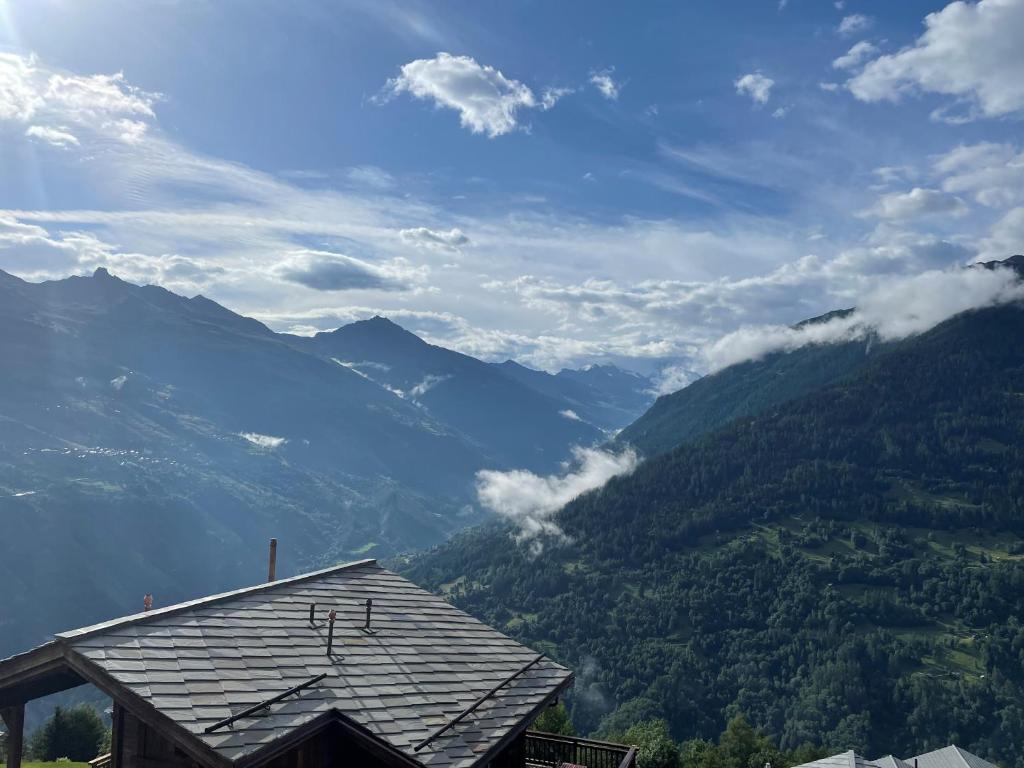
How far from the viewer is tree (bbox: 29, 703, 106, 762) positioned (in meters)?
66.0

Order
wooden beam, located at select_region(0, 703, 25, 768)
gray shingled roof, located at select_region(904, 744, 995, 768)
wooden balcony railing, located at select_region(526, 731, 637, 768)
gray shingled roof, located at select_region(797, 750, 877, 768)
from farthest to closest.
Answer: gray shingled roof, located at select_region(904, 744, 995, 768), gray shingled roof, located at select_region(797, 750, 877, 768), wooden balcony railing, located at select_region(526, 731, 637, 768), wooden beam, located at select_region(0, 703, 25, 768)

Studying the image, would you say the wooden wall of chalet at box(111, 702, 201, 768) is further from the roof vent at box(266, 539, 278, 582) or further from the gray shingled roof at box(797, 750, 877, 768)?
the gray shingled roof at box(797, 750, 877, 768)

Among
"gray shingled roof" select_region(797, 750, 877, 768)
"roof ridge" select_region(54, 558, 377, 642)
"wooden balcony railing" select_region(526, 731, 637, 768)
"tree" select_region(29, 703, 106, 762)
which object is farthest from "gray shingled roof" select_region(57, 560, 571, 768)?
"tree" select_region(29, 703, 106, 762)

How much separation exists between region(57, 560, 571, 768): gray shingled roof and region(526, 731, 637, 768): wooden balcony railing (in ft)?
17.0

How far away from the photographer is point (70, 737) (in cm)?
6612

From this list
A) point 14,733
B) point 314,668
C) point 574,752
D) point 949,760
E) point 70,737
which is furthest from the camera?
point 949,760

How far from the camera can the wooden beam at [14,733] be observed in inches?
547

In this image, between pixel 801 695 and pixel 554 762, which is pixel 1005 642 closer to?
pixel 801 695

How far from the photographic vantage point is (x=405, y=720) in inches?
535

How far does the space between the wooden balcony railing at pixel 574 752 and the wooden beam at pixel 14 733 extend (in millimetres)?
13114

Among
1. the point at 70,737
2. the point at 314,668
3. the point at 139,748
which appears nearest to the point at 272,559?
the point at 314,668

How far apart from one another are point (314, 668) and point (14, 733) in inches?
204

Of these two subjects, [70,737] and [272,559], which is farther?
[70,737]

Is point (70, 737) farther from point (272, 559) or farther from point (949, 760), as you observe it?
point (949, 760)
